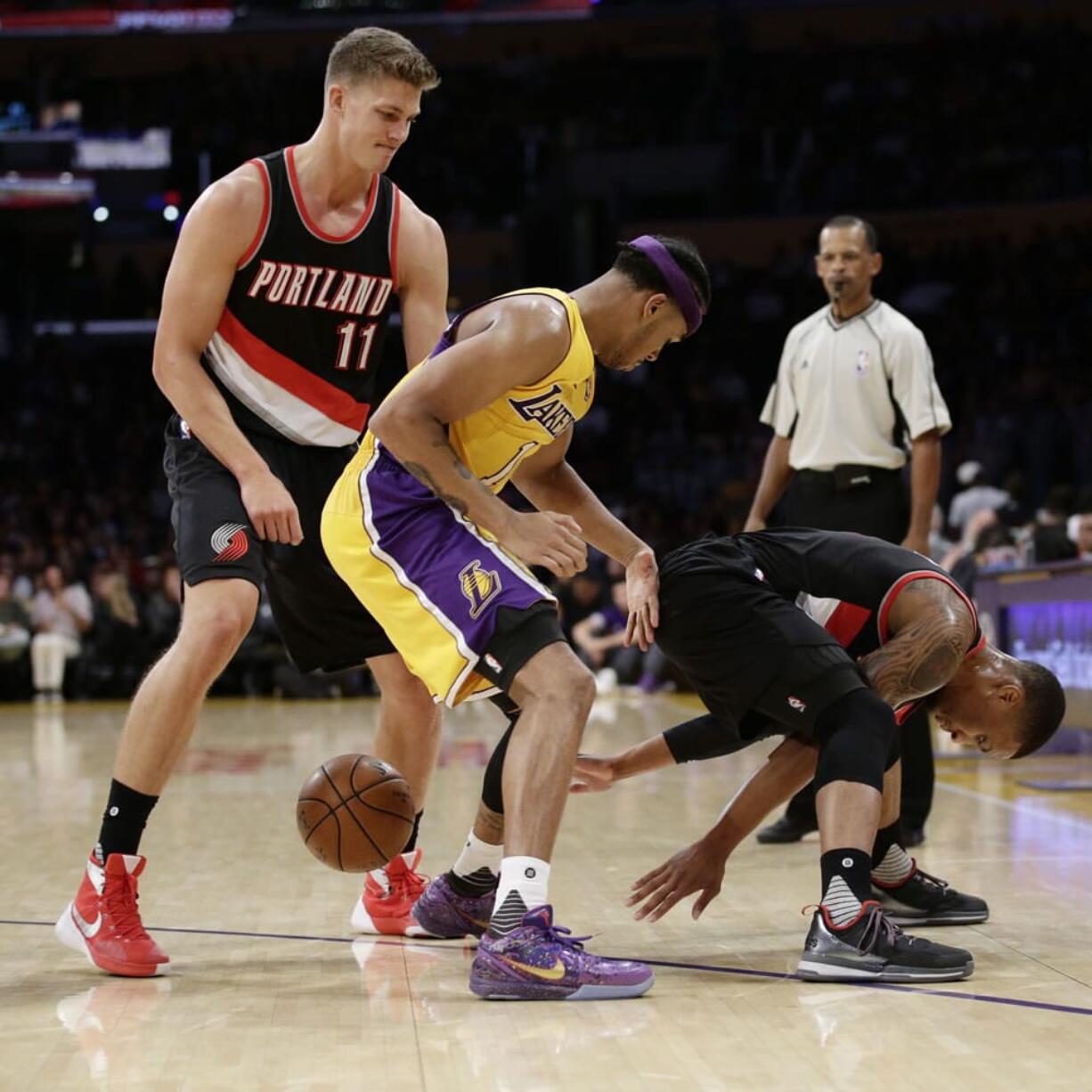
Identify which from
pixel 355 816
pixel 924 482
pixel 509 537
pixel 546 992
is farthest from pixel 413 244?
pixel 924 482

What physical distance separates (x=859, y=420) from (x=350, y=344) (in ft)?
7.70

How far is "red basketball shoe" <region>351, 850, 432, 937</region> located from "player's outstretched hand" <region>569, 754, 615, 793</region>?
59 centimetres

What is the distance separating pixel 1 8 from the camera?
84.5ft

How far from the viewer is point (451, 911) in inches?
165

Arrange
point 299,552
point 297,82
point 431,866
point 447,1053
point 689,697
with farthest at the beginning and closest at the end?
point 297,82
point 689,697
point 431,866
point 299,552
point 447,1053

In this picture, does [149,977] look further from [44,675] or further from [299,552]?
[44,675]

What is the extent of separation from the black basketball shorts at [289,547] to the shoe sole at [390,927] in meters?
0.67

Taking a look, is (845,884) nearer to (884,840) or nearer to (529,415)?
(884,840)

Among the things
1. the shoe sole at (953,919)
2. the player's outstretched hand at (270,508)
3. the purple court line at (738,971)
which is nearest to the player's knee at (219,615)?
the player's outstretched hand at (270,508)

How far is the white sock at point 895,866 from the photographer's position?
171 inches

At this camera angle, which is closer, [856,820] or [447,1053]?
[447,1053]

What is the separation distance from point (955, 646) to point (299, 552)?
163 cm

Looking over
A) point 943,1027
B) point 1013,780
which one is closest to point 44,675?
point 1013,780

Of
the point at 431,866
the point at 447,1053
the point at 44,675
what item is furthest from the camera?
the point at 44,675
